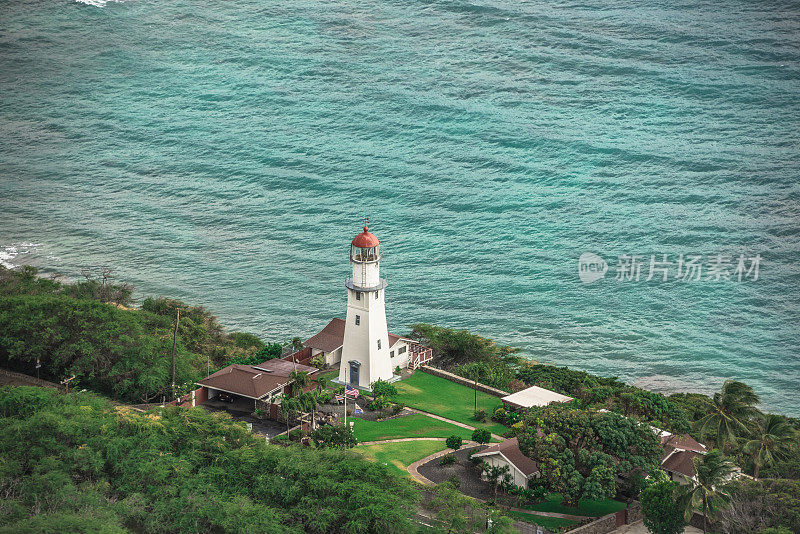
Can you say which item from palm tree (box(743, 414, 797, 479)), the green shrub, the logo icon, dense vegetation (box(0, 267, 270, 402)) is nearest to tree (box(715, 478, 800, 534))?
palm tree (box(743, 414, 797, 479))

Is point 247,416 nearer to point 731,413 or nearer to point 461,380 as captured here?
point 461,380

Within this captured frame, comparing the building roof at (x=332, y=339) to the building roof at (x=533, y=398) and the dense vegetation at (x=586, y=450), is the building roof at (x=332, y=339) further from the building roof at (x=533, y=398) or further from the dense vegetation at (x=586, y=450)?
the dense vegetation at (x=586, y=450)

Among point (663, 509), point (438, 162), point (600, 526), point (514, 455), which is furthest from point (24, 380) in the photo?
point (438, 162)

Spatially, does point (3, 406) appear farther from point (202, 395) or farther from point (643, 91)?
point (643, 91)

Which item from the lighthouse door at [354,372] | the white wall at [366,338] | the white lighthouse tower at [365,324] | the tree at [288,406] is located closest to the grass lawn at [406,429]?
the tree at [288,406]

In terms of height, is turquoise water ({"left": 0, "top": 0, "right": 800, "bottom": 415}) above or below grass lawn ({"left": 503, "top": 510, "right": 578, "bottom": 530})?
above

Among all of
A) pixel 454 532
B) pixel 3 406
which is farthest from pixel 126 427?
pixel 454 532

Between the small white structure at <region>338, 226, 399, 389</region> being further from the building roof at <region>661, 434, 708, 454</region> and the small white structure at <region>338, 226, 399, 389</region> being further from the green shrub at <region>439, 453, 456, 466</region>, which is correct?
the building roof at <region>661, 434, 708, 454</region>

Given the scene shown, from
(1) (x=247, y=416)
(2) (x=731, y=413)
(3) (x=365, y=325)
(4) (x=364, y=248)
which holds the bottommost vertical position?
(1) (x=247, y=416)

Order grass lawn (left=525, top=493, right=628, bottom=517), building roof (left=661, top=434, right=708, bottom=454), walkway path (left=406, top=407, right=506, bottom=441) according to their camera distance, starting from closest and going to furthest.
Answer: grass lawn (left=525, top=493, right=628, bottom=517)
building roof (left=661, top=434, right=708, bottom=454)
walkway path (left=406, top=407, right=506, bottom=441)
